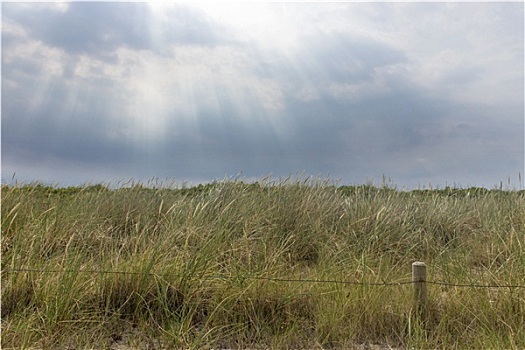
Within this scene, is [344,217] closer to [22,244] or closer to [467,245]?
[467,245]

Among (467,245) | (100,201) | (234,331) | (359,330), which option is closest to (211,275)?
(234,331)

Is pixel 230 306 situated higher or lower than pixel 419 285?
lower

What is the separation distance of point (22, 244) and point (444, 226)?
651 cm

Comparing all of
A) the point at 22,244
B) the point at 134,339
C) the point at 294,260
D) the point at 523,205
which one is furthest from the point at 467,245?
the point at 22,244

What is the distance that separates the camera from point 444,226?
7559mm

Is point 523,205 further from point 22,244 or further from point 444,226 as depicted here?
point 22,244

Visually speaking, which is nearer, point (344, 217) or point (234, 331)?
point (234, 331)

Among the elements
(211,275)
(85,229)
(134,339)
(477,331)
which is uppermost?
(85,229)

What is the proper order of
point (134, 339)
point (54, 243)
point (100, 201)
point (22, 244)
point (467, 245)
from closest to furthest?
point (134, 339), point (22, 244), point (54, 243), point (467, 245), point (100, 201)

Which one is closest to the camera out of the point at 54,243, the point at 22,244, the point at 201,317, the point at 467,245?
the point at 201,317

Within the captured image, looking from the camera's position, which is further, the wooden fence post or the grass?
the wooden fence post

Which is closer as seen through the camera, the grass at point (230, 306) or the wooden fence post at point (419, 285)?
the grass at point (230, 306)

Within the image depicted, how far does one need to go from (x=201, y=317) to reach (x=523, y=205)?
6.22 metres

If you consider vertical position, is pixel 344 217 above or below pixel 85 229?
above
